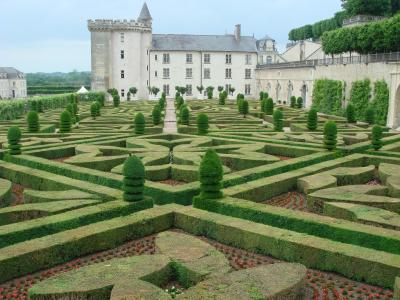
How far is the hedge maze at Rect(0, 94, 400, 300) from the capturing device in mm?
7531

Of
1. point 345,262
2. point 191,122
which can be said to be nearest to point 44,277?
point 345,262

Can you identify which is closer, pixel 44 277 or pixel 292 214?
pixel 44 277

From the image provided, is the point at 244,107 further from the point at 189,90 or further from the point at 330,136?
the point at 189,90

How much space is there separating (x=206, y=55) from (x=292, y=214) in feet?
192

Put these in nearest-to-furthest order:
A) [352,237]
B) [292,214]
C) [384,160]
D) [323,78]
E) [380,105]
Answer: [352,237] < [292,214] < [384,160] < [380,105] < [323,78]

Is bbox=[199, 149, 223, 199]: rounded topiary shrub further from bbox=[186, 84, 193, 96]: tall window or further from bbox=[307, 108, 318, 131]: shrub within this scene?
bbox=[186, 84, 193, 96]: tall window

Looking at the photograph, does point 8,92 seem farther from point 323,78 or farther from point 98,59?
point 323,78

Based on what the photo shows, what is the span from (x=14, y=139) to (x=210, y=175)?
8.88m

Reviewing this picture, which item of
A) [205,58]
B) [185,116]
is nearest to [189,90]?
[205,58]

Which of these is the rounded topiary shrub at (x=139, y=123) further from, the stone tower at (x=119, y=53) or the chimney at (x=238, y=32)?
the chimney at (x=238, y=32)

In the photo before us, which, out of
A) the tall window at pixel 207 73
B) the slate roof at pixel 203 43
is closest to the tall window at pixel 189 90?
the tall window at pixel 207 73

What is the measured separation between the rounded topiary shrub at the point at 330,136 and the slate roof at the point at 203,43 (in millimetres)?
50094

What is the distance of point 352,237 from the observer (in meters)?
9.29

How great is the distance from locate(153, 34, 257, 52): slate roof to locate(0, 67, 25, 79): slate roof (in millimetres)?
43550
